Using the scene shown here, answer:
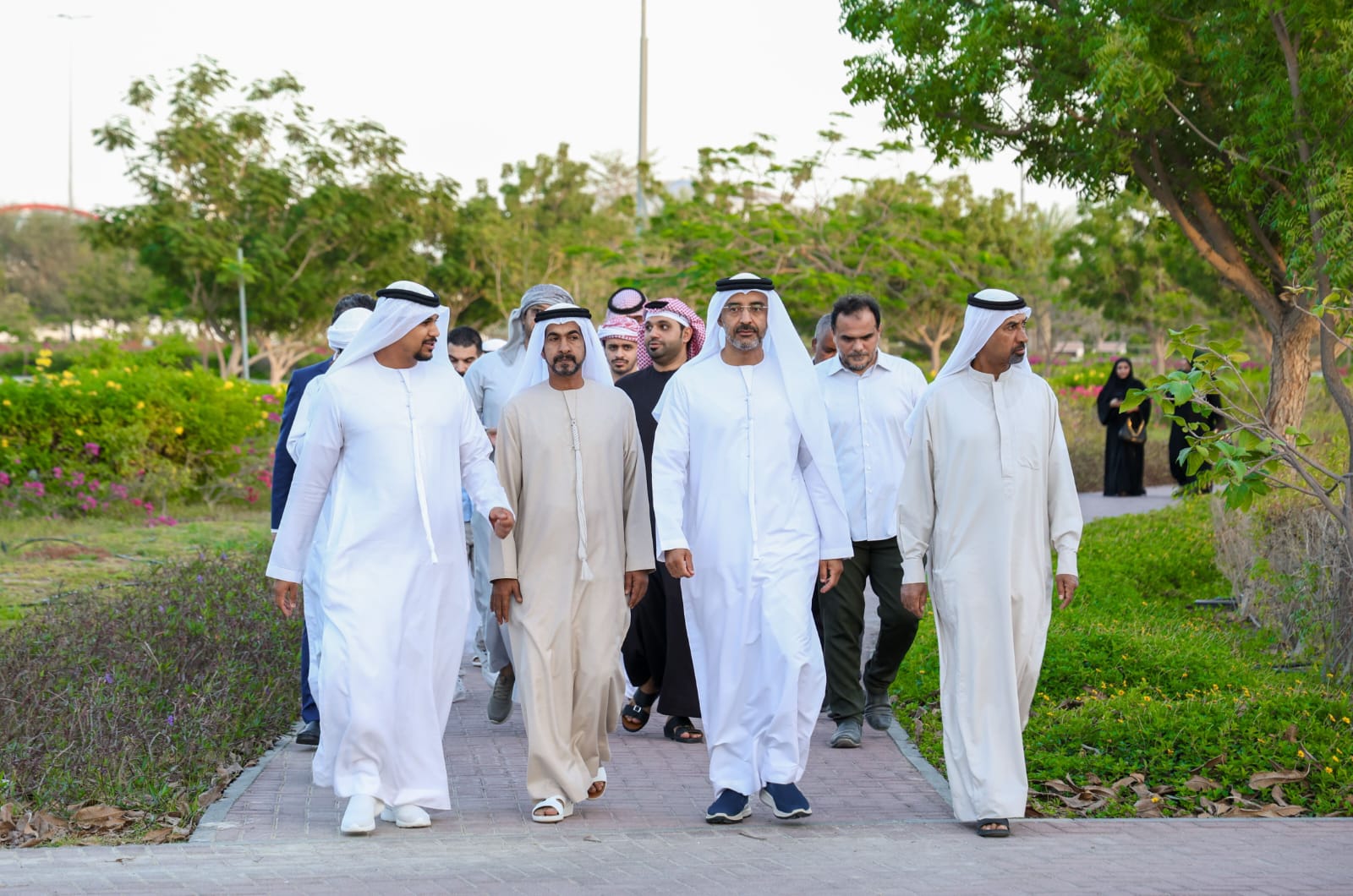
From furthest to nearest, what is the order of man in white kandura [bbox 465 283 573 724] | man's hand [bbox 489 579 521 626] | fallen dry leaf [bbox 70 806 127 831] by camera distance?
man in white kandura [bbox 465 283 573 724]
man's hand [bbox 489 579 521 626]
fallen dry leaf [bbox 70 806 127 831]

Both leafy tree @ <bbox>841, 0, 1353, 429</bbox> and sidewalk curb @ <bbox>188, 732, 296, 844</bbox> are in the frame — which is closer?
sidewalk curb @ <bbox>188, 732, 296, 844</bbox>

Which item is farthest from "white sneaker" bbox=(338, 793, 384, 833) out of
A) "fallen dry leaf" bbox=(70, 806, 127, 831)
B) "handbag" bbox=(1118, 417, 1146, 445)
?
"handbag" bbox=(1118, 417, 1146, 445)

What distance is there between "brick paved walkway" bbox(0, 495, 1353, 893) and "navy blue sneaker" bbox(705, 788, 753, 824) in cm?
7

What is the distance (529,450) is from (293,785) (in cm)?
167

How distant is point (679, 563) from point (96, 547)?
8809 mm

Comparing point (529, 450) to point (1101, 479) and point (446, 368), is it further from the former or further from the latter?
point (1101, 479)

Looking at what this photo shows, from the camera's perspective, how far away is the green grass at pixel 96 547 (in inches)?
436

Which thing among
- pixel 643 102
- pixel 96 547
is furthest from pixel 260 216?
pixel 96 547

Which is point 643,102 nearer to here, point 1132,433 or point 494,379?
point 1132,433

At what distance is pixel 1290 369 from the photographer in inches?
609

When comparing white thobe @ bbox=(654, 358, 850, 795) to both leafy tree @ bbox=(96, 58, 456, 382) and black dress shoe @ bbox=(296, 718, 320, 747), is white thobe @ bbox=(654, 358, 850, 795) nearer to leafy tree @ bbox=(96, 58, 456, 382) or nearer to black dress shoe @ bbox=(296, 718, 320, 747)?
black dress shoe @ bbox=(296, 718, 320, 747)

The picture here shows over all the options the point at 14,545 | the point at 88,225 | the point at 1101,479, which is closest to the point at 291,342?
the point at 88,225

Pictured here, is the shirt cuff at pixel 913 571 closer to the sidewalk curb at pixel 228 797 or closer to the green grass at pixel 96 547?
the sidewalk curb at pixel 228 797

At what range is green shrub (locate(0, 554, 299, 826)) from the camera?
19.8ft
